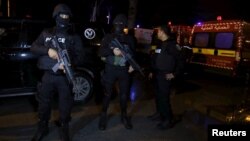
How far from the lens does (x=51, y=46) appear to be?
459 centimetres

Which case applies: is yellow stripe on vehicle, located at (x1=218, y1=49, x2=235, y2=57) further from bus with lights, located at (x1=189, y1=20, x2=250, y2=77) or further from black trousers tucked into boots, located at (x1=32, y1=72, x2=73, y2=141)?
black trousers tucked into boots, located at (x1=32, y1=72, x2=73, y2=141)

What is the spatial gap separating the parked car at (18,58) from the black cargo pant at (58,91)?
2053mm

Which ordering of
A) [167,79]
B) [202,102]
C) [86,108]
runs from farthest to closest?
[202,102] < [86,108] < [167,79]

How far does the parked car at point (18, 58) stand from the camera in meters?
6.66

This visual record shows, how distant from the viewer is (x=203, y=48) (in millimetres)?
12953

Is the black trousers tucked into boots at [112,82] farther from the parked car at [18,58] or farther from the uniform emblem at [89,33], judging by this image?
the uniform emblem at [89,33]

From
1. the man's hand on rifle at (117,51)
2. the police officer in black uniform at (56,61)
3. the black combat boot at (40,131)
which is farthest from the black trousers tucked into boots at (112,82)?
the black combat boot at (40,131)

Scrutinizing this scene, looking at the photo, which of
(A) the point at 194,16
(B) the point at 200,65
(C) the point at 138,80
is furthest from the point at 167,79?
(A) the point at 194,16

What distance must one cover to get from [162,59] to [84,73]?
84.3 inches

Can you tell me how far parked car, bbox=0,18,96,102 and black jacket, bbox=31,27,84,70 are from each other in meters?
2.17

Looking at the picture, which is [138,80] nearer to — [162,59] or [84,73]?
[84,73]

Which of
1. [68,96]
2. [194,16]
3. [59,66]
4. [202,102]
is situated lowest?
[202,102]

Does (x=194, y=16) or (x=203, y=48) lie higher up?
(x=194, y=16)

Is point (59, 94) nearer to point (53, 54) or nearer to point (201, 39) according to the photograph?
point (53, 54)
